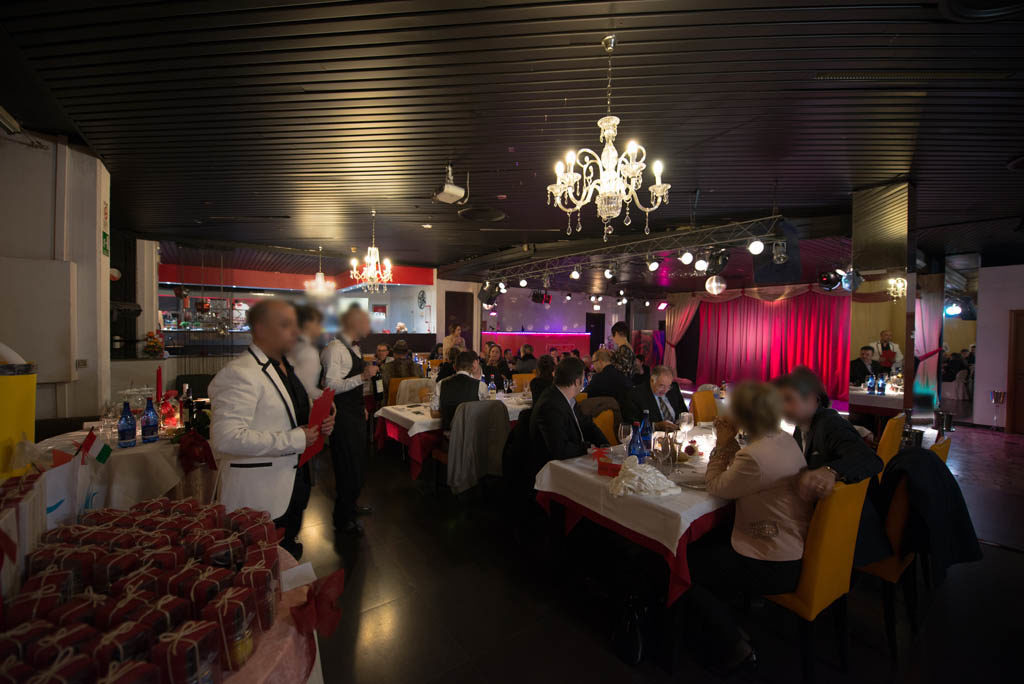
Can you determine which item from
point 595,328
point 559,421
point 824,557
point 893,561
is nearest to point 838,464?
point 824,557

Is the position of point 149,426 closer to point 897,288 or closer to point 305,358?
point 305,358

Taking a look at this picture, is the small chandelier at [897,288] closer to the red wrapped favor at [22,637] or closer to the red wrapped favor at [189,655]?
the red wrapped favor at [189,655]

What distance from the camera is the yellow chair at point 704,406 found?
4.84 m

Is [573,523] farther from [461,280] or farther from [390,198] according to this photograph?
[461,280]

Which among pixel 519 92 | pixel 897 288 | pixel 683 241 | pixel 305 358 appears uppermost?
pixel 519 92

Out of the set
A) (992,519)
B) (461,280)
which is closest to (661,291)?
(461,280)

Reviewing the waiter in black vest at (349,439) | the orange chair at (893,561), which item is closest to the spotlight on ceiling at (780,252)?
the orange chair at (893,561)

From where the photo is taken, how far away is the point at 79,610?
0.78 m

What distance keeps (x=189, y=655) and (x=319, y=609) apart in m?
0.27

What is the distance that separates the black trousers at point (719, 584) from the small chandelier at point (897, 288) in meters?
4.29

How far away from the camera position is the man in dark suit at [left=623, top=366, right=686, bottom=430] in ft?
12.6

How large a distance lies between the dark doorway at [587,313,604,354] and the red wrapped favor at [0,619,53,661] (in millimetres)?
18885

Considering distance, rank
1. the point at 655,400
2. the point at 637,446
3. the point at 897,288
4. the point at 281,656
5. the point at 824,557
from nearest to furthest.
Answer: the point at 281,656 → the point at 824,557 → the point at 637,446 → the point at 655,400 → the point at 897,288

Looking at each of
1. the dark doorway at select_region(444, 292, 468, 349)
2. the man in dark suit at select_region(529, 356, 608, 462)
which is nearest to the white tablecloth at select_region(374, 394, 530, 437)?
the man in dark suit at select_region(529, 356, 608, 462)
